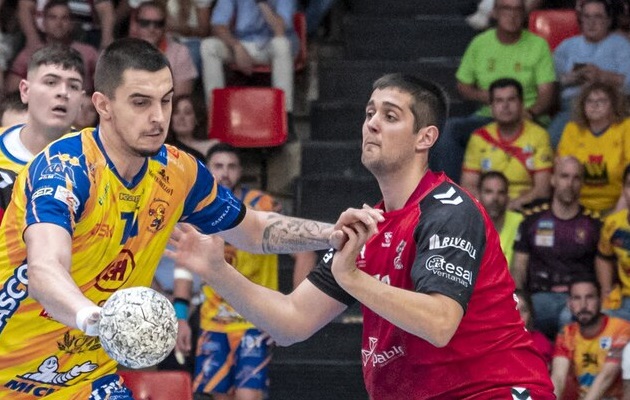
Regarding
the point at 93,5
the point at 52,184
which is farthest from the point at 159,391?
the point at 93,5

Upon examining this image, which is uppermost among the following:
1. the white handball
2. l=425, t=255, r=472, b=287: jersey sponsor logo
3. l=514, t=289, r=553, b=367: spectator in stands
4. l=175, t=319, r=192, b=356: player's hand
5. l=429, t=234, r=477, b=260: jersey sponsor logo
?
l=429, t=234, r=477, b=260: jersey sponsor logo

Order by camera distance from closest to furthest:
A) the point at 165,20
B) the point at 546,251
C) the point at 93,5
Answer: the point at 546,251 → the point at 165,20 → the point at 93,5

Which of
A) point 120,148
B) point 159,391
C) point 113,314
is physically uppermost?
point 120,148

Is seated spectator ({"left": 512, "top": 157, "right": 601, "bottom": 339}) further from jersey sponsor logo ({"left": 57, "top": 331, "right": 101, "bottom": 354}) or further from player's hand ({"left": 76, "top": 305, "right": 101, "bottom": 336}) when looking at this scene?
player's hand ({"left": 76, "top": 305, "right": 101, "bottom": 336})

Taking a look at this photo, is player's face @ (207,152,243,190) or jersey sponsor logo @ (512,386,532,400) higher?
player's face @ (207,152,243,190)

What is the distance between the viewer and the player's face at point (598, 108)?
10.2m

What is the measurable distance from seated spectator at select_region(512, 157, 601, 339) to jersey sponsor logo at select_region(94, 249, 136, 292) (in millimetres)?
4818

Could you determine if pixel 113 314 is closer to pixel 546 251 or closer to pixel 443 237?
pixel 443 237

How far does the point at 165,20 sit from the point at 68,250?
22.5ft

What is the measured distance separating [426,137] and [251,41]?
6502 millimetres

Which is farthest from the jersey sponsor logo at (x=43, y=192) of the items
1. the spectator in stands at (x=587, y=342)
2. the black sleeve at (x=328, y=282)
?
the spectator in stands at (x=587, y=342)

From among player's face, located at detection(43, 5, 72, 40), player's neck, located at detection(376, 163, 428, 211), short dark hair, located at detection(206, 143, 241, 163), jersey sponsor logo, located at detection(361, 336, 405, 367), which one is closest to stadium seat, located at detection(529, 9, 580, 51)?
short dark hair, located at detection(206, 143, 241, 163)

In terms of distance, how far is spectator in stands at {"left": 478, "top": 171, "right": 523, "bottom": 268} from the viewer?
9625 mm

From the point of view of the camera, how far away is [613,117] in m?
10.3
